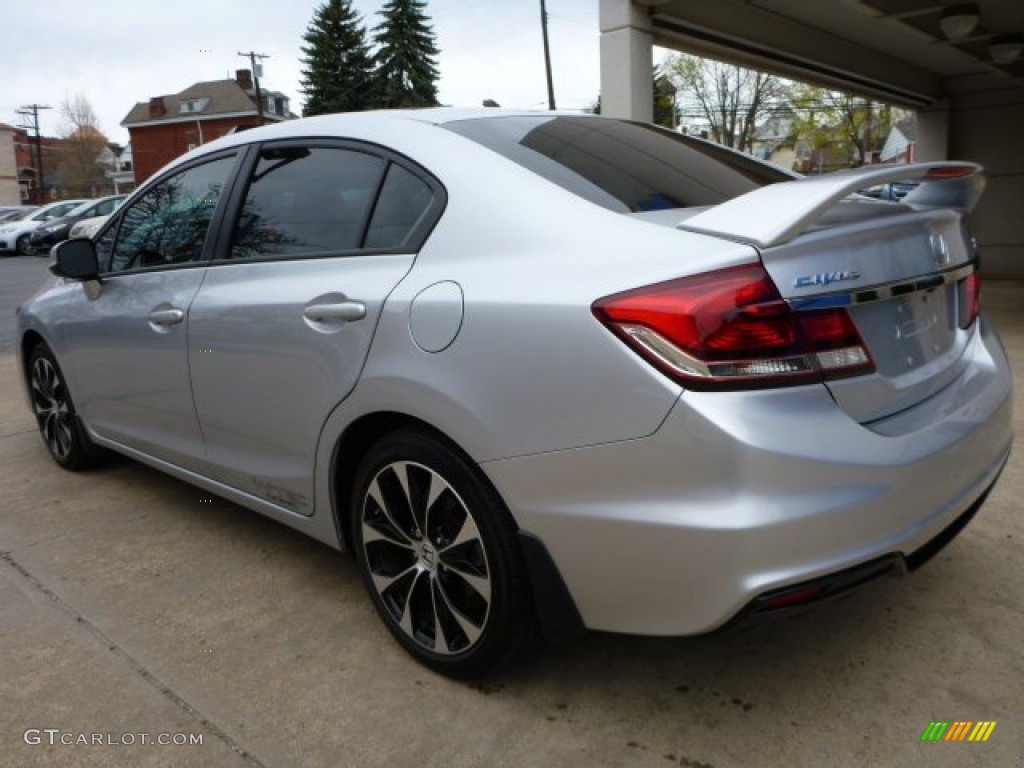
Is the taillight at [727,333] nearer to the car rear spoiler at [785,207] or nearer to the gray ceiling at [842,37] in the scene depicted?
the car rear spoiler at [785,207]

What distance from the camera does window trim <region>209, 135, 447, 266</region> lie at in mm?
2471

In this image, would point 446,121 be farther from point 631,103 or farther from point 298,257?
point 631,103

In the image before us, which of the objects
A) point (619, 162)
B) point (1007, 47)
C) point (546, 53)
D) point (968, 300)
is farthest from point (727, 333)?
point (546, 53)

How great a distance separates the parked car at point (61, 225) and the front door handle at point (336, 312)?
21898 millimetres

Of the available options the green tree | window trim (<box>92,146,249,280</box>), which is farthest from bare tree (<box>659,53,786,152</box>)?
window trim (<box>92,146,249,280</box>)

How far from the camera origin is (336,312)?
255 cm

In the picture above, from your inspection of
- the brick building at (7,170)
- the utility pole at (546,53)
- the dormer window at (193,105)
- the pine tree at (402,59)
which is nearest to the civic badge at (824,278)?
the utility pole at (546,53)

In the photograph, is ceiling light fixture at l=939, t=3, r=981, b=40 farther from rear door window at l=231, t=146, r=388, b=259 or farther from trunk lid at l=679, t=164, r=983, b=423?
rear door window at l=231, t=146, r=388, b=259

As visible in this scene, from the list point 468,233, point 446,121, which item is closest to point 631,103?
point 446,121

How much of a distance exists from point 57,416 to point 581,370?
11.7ft

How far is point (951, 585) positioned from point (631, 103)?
16.8 ft

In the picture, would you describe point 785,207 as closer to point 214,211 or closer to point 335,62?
point 214,211

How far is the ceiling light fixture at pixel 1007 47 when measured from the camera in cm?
900

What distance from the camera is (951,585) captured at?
2.88m
